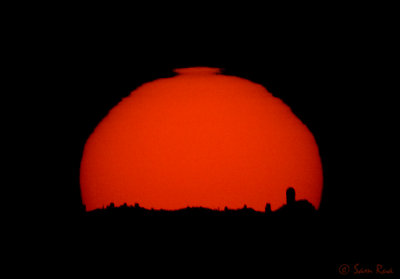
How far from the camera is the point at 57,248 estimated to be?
5.92 ft

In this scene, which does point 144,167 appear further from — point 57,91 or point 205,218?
point 57,91

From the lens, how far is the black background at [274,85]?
6.50 feet

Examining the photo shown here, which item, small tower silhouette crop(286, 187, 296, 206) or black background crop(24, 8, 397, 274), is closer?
small tower silhouette crop(286, 187, 296, 206)

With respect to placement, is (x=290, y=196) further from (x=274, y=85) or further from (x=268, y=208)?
(x=274, y=85)

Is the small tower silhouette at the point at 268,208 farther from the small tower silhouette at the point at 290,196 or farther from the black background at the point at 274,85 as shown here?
the black background at the point at 274,85

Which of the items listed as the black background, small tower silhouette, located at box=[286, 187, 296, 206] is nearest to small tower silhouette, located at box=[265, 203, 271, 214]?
small tower silhouette, located at box=[286, 187, 296, 206]

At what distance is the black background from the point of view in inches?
78.0

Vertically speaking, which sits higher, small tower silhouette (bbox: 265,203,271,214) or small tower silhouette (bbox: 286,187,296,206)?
small tower silhouette (bbox: 286,187,296,206)

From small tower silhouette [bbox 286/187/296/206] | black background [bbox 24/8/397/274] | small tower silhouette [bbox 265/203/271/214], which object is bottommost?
small tower silhouette [bbox 265/203/271/214]

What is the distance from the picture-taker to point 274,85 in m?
2.00

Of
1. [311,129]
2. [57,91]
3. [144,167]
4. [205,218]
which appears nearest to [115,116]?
[144,167]

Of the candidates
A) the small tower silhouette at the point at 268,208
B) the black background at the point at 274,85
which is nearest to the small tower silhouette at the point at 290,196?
the small tower silhouette at the point at 268,208

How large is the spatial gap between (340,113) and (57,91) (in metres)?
1.21

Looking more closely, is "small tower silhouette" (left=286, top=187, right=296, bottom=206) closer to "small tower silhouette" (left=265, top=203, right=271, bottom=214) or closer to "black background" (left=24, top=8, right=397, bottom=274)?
"small tower silhouette" (left=265, top=203, right=271, bottom=214)
